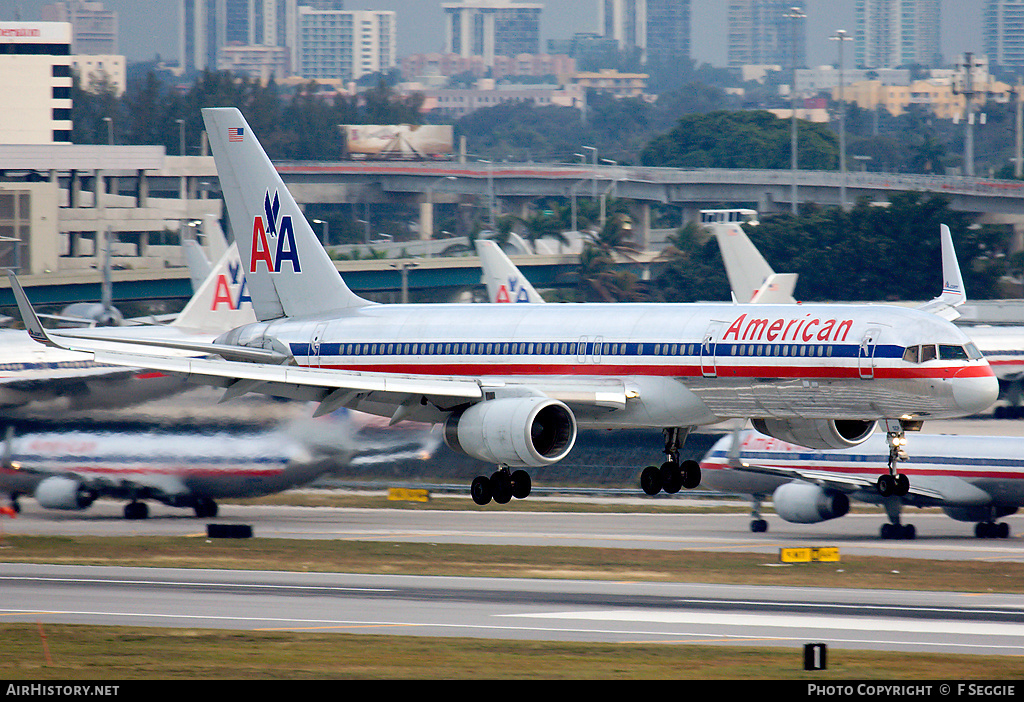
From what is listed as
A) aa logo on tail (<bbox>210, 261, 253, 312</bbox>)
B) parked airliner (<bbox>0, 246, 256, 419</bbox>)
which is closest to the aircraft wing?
aa logo on tail (<bbox>210, 261, 253, 312</bbox>)

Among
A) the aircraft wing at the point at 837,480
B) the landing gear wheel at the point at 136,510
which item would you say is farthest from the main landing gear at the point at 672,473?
the landing gear wheel at the point at 136,510

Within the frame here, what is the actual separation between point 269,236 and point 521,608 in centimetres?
1939

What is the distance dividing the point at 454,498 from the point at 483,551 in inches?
899

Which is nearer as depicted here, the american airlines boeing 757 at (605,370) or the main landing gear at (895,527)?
the american airlines boeing 757 at (605,370)

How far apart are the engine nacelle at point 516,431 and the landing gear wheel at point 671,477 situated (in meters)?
4.31

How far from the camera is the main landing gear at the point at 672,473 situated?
51125mm

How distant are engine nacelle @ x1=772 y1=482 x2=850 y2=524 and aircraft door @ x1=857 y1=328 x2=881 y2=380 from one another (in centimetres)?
4371

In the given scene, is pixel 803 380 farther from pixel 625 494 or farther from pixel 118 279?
pixel 118 279

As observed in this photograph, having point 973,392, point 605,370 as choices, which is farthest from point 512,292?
point 973,392

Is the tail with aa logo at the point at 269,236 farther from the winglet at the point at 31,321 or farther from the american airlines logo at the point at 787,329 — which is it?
the american airlines logo at the point at 787,329

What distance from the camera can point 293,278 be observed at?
2295 inches

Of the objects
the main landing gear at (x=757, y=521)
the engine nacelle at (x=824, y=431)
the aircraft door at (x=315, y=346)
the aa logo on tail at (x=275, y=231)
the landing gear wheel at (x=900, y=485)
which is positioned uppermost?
the aa logo on tail at (x=275, y=231)

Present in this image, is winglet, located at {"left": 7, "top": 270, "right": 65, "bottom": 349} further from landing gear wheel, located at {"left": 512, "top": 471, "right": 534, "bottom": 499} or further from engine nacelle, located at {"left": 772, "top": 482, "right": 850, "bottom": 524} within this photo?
engine nacelle, located at {"left": 772, "top": 482, "right": 850, "bottom": 524}
